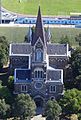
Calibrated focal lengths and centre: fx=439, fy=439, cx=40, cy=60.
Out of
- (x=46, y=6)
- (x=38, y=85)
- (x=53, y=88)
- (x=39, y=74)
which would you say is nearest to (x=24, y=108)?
(x=38, y=85)

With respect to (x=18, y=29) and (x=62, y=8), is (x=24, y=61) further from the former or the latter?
(x=62, y=8)

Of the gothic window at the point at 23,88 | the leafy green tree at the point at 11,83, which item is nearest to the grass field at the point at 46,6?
the leafy green tree at the point at 11,83

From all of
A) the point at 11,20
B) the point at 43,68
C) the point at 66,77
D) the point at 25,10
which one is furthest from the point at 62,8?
the point at 43,68

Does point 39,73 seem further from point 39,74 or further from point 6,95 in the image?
point 6,95

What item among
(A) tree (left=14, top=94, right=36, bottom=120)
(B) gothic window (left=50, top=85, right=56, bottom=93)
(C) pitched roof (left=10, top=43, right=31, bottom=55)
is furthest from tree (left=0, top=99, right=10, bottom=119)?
(C) pitched roof (left=10, top=43, right=31, bottom=55)

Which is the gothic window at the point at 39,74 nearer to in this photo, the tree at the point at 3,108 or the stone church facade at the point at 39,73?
the stone church facade at the point at 39,73
